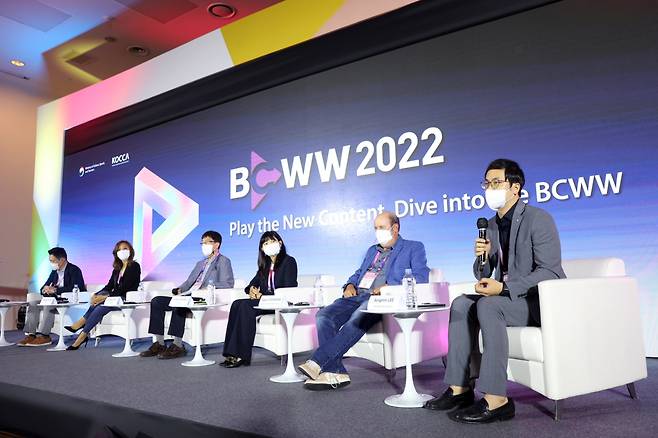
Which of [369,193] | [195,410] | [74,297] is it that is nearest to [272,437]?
[195,410]

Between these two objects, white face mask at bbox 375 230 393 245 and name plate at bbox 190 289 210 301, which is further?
name plate at bbox 190 289 210 301

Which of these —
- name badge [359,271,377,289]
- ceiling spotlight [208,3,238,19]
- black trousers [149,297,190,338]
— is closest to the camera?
name badge [359,271,377,289]

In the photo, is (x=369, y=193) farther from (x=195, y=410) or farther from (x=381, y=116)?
(x=195, y=410)

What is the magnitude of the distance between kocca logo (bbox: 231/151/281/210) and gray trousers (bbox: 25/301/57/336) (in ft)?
8.19

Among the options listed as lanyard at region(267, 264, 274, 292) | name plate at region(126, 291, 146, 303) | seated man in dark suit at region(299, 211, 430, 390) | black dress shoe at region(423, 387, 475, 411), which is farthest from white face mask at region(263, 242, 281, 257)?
black dress shoe at region(423, 387, 475, 411)

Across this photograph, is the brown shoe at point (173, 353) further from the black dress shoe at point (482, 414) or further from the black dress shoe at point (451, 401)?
the black dress shoe at point (482, 414)

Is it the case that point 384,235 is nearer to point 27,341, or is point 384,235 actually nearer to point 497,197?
point 497,197

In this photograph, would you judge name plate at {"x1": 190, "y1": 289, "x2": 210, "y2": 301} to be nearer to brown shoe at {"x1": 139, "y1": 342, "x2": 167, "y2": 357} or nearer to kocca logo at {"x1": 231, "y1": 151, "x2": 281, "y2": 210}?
brown shoe at {"x1": 139, "y1": 342, "x2": 167, "y2": 357}

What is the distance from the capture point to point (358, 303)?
3.17 metres

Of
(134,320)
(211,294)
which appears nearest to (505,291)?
(211,294)

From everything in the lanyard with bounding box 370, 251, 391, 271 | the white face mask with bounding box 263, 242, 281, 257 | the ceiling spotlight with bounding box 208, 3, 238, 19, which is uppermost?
the ceiling spotlight with bounding box 208, 3, 238, 19

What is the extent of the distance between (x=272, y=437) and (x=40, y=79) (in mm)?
8515

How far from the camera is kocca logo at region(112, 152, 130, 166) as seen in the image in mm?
7035

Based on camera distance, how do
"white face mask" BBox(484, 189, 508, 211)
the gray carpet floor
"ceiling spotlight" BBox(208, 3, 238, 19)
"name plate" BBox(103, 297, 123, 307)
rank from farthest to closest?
"ceiling spotlight" BBox(208, 3, 238, 19) → "name plate" BBox(103, 297, 123, 307) → "white face mask" BBox(484, 189, 508, 211) → the gray carpet floor
